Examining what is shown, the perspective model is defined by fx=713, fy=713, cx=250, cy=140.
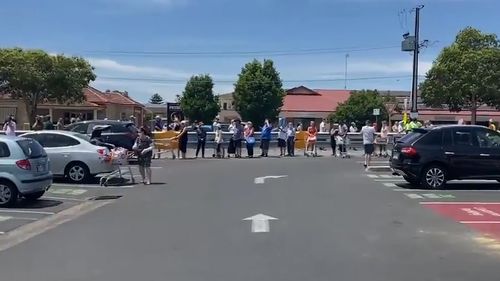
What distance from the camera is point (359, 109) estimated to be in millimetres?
87812

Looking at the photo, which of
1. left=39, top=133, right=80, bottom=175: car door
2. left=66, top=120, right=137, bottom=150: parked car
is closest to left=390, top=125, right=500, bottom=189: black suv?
left=39, top=133, right=80, bottom=175: car door

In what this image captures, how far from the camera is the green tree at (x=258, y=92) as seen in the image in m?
72.9

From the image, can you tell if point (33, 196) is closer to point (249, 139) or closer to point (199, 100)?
point (249, 139)

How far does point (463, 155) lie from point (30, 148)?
1071cm

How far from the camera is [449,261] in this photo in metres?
9.14

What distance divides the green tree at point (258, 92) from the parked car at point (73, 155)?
52.9 m

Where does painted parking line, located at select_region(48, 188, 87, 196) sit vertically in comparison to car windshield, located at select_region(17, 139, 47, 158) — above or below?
below

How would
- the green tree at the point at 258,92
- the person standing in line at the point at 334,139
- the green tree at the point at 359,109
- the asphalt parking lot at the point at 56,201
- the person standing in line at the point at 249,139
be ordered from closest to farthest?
the asphalt parking lot at the point at 56,201 → the person standing in line at the point at 249,139 → the person standing in line at the point at 334,139 → the green tree at the point at 258,92 → the green tree at the point at 359,109

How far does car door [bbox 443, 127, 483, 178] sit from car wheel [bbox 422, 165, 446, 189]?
0.29 meters

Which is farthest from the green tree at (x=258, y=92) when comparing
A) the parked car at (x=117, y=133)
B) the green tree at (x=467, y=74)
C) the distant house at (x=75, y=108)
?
the parked car at (x=117, y=133)

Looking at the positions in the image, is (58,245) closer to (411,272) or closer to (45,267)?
(45,267)

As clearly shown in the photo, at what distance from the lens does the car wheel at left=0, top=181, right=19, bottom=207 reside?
49.7 feet

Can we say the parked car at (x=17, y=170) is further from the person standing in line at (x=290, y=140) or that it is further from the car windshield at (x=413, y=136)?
the person standing in line at (x=290, y=140)

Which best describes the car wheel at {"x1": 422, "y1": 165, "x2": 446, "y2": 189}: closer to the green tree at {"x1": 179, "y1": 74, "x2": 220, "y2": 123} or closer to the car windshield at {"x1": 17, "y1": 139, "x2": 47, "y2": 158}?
the car windshield at {"x1": 17, "y1": 139, "x2": 47, "y2": 158}
